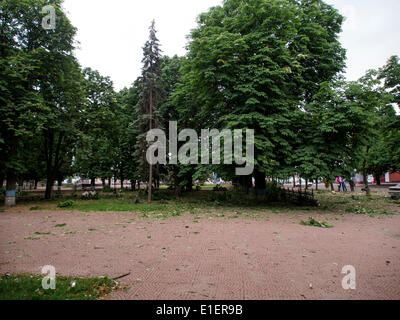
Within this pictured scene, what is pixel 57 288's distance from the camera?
4094 millimetres

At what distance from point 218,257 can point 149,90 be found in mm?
17612

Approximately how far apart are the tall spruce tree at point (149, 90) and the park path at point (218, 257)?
429 inches

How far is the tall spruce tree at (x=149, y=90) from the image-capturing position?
20438 mm

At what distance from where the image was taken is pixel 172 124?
23.3 metres

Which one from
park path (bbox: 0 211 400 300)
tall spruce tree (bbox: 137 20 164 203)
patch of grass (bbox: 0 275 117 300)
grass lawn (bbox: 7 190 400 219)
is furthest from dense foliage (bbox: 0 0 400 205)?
patch of grass (bbox: 0 275 117 300)

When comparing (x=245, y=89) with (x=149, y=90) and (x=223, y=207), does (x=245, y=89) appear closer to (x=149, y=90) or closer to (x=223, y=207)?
(x=223, y=207)

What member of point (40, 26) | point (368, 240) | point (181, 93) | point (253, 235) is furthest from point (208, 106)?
point (40, 26)

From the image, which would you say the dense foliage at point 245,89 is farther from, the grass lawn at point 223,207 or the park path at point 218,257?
the park path at point 218,257

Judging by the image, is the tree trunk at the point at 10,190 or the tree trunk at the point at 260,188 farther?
the tree trunk at the point at 260,188

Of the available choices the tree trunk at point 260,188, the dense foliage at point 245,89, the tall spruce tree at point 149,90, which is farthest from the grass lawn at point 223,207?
the tall spruce tree at point 149,90

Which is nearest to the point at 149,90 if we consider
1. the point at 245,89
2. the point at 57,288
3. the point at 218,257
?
the point at 245,89

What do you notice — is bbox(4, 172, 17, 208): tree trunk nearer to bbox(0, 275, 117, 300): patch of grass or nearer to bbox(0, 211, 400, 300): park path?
bbox(0, 211, 400, 300): park path

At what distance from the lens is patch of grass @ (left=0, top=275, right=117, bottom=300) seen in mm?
3781
